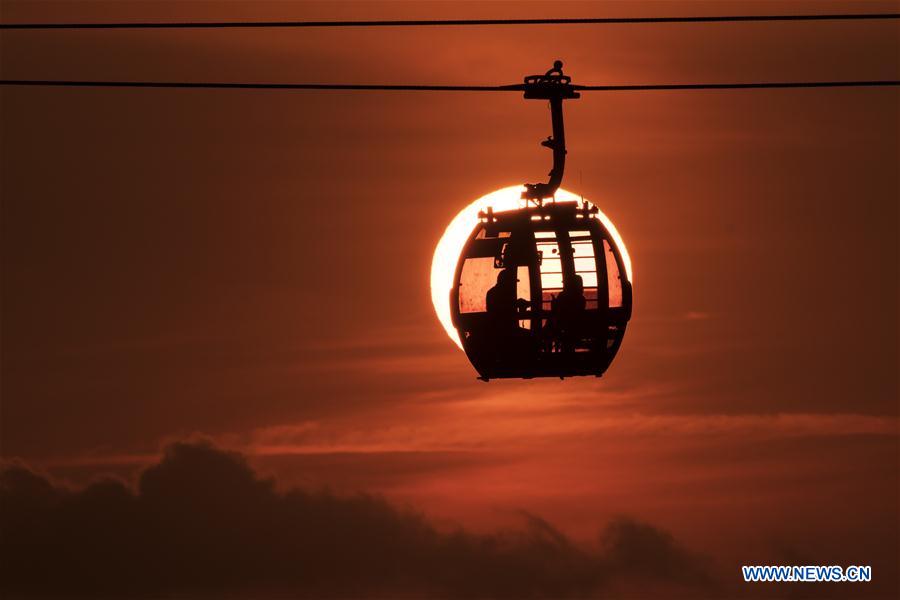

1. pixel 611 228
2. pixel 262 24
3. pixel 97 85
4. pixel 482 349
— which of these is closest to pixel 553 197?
pixel 611 228

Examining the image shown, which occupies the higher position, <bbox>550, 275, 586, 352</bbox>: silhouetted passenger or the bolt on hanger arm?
the bolt on hanger arm

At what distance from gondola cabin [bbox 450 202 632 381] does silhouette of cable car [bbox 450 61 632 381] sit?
1 centimetres

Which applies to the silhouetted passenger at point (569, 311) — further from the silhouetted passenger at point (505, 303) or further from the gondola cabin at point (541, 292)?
the silhouetted passenger at point (505, 303)

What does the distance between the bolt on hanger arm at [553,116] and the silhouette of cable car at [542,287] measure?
0.01m

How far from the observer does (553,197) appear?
22.5 metres

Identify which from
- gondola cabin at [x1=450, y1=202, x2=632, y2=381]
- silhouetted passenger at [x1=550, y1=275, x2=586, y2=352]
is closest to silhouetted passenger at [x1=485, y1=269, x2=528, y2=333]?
gondola cabin at [x1=450, y1=202, x2=632, y2=381]

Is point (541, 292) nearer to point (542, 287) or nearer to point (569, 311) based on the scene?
point (542, 287)

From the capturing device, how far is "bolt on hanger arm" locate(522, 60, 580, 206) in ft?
72.1

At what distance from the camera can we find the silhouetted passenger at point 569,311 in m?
22.0

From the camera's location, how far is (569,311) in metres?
21.9

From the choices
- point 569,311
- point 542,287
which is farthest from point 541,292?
point 569,311

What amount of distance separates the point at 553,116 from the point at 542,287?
2.40m

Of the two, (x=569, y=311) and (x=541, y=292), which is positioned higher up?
(x=541, y=292)

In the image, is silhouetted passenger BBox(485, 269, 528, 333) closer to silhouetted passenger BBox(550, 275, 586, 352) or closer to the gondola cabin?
the gondola cabin
